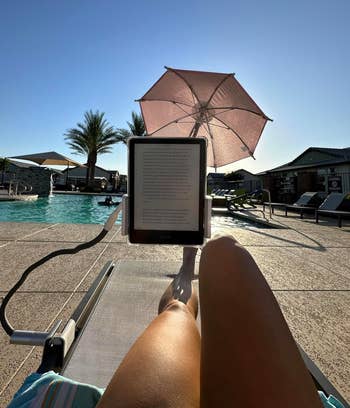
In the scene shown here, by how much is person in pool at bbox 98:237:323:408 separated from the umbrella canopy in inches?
154

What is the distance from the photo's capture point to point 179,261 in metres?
2.86

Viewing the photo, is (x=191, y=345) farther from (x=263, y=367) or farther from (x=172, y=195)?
(x=172, y=195)

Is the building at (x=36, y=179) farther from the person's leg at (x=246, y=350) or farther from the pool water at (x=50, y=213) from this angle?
the person's leg at (x=246, y=350)

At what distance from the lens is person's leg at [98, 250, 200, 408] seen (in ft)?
1.45

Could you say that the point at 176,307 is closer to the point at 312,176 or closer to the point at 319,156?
the point at 312,176

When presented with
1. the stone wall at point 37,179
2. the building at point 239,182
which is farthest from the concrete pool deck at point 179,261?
the stone wall at point 37,179

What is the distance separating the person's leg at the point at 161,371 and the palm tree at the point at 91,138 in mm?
23723

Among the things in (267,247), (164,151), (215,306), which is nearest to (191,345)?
(215,306)

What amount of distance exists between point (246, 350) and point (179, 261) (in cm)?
242

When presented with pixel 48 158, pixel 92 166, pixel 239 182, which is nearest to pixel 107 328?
pixel 48 158

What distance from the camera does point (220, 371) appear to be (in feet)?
1.52

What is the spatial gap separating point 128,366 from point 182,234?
407 mm

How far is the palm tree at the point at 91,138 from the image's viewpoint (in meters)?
23.0

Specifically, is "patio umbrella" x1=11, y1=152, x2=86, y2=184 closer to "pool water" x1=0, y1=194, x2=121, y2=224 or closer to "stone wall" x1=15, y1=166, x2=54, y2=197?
"stone wall" x1=15, y1=166, x2=54, y2=197
